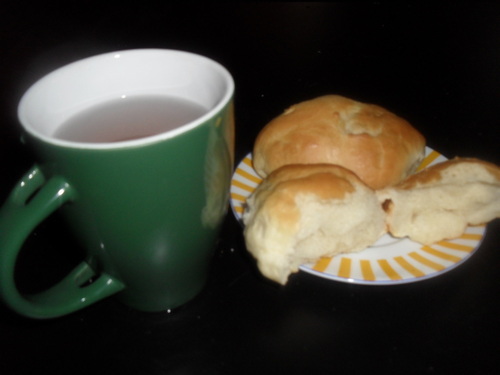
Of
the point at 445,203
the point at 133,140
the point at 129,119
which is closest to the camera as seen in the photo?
the point at 133,140

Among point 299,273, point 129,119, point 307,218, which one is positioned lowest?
point 299,273

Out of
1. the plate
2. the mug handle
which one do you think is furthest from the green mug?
the plate

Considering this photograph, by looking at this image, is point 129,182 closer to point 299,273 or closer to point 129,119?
point 129,119

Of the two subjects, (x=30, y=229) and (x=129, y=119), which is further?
(x=129, y=119)

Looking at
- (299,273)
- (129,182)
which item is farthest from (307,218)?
(129,182)

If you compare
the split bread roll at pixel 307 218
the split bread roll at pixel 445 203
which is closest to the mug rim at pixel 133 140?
the split bread roll at pixel 307 218

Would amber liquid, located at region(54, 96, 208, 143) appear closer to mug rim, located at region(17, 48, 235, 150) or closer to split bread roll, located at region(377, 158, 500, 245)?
Result: mug rim, located at region(17, 48, 235, 150)

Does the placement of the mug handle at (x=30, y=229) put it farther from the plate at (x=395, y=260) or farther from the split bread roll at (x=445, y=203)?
the split bread roll at (x=445, y=203)
